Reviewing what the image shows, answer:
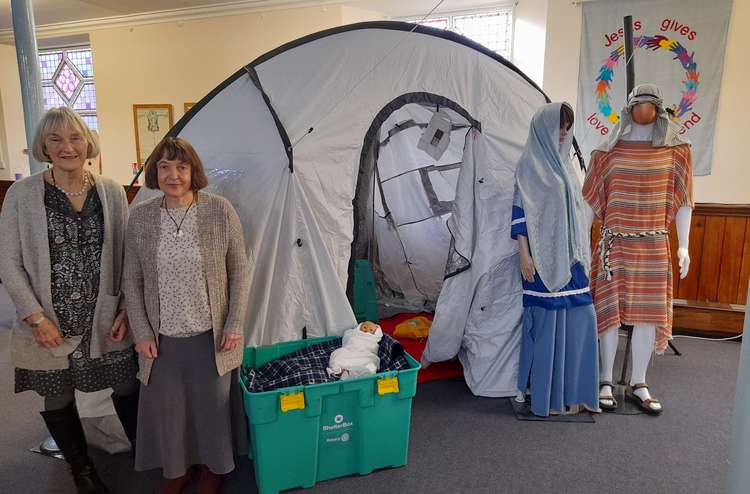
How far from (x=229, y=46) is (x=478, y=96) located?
3.42 m

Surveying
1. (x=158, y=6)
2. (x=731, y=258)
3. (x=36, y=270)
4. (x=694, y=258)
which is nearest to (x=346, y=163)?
(x=36, y=270)

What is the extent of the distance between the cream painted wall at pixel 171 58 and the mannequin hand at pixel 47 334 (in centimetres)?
394

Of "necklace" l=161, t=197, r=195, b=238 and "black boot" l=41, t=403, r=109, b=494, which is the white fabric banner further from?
"black boot" l=41, t=403, r=109, b=494

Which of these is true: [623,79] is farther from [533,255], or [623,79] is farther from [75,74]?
[75,74]

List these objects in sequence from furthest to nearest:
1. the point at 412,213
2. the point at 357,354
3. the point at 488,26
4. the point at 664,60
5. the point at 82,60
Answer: the point at 82,60, the point at 488,26, the point at 664,60, the point at 412,213, the point at 357,354

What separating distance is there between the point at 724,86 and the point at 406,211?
97.5 inches

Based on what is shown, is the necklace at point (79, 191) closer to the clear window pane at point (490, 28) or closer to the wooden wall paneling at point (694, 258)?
the wooden wall paneling at point (694, 258)

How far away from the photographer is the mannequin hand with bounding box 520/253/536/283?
86.4 inches

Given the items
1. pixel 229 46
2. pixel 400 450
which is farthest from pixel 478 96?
pixel 229 46

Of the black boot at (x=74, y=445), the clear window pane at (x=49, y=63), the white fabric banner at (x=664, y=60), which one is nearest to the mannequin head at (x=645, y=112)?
the white fabric banner at (x=664, y=60)

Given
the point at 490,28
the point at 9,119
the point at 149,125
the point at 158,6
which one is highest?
the point at 158,6

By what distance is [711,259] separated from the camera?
11.0 feet

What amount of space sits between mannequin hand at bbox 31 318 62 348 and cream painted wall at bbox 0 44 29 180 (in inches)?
248

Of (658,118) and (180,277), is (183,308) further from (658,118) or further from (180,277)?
(658,118)
